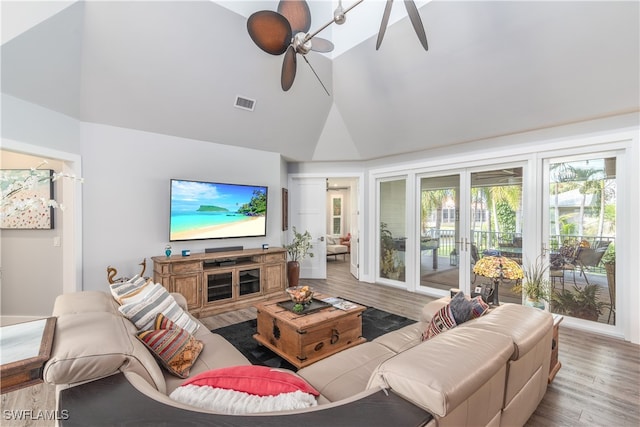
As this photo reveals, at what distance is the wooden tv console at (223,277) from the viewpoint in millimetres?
3809

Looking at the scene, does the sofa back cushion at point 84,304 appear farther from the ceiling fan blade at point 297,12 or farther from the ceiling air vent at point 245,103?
the ceiling air vent at point 245,103

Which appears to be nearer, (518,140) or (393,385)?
(393,385)

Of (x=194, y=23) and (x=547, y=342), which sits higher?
(x=194, y=23)

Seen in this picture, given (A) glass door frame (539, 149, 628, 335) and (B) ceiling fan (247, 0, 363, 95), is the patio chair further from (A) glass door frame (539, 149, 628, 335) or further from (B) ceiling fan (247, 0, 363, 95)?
(B) ceiling fan (247, 0, 363, 95)

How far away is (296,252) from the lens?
577cm

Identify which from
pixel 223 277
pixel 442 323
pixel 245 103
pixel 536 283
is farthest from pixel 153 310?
pixel 536 283

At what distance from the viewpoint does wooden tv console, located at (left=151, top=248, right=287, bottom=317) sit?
3809mm

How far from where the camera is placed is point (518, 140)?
13.2ft

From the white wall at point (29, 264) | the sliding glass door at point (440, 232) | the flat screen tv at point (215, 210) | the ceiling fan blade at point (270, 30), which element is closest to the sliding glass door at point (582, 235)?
the sliding glass door at point (440, 232)

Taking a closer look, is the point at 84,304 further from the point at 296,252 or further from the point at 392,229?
the point at 392,229

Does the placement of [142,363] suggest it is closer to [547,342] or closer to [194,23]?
[547,342]

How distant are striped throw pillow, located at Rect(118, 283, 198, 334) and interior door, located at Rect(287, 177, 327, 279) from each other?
12.9 feet

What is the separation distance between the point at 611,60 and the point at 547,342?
2.89 meters

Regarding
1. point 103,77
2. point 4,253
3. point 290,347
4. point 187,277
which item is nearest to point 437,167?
point 290,347
